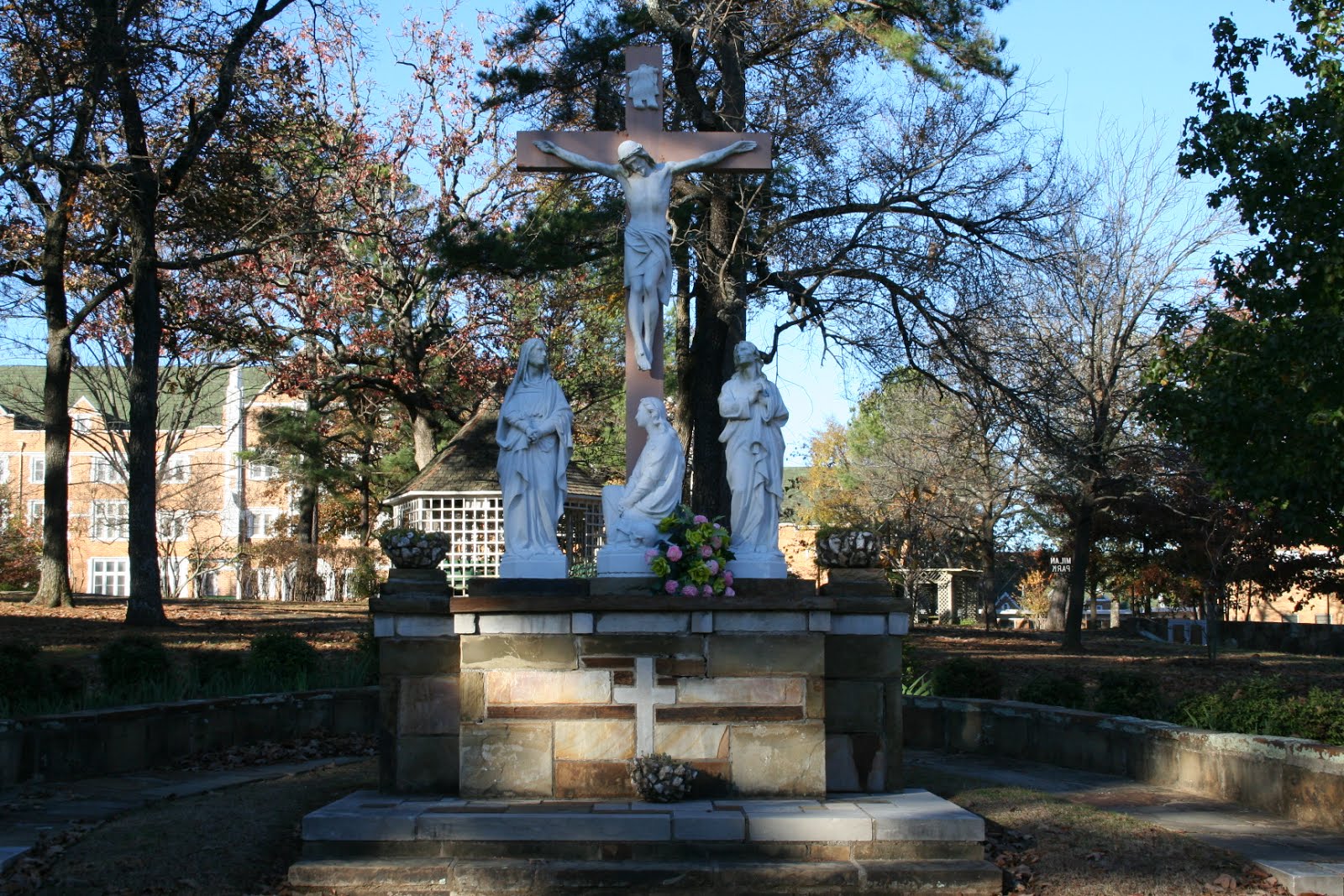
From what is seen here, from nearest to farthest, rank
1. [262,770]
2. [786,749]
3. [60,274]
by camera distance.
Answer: [786,749]
[262,770]
[60,274]

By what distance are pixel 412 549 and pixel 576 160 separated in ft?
10.5

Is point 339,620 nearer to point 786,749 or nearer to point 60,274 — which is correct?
point 60,274

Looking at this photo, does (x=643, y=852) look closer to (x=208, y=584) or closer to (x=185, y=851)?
(x=185, y=851)

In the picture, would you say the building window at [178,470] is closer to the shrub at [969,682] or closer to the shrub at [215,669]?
the shrub at [215,669]

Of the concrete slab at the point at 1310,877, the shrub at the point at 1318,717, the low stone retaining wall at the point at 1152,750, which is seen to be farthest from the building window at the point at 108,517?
the concrete slab at the point at 1310,877

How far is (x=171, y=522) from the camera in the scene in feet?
122

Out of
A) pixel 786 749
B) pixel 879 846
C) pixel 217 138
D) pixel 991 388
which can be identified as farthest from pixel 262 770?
pixel 217 138

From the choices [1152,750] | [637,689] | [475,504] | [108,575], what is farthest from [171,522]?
[1152,750]

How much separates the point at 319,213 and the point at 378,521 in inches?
661

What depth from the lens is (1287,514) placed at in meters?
11.9

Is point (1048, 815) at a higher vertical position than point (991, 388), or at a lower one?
lower

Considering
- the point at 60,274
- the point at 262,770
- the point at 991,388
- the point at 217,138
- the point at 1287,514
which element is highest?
the point at 217,138

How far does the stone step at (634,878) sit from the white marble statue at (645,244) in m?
3.64

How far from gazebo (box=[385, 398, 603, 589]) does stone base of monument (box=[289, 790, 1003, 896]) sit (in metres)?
14.5
